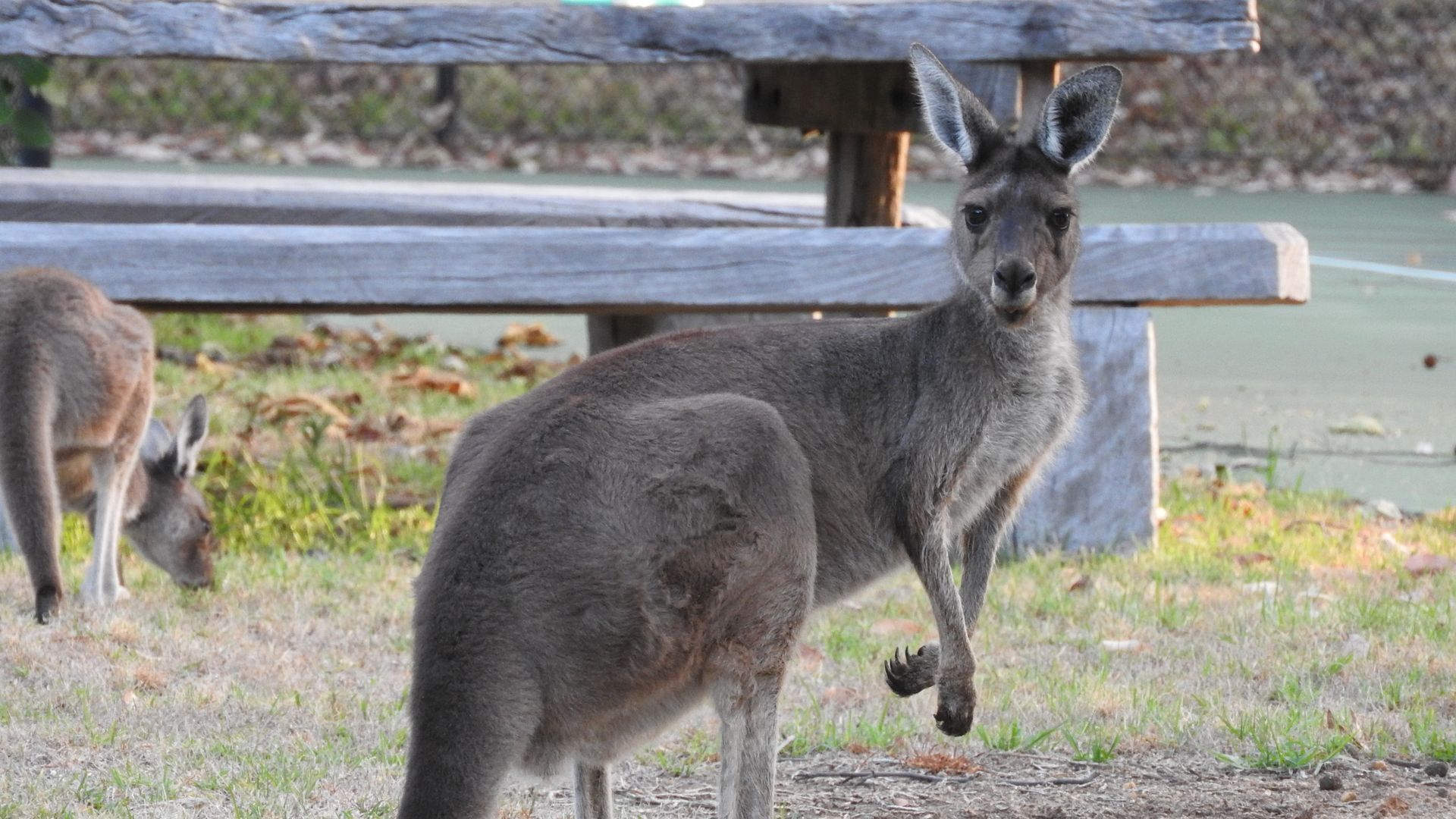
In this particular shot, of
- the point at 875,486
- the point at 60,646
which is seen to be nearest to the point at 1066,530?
the point at 875,486

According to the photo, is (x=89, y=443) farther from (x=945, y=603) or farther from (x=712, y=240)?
(x=945, y=603)

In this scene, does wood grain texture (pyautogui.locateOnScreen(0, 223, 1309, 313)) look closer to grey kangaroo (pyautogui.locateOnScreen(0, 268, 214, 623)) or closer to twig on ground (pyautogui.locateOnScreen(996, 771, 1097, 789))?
grey kangaroo (pyautogui.locateOnScreen(0, 268, 214, 623))

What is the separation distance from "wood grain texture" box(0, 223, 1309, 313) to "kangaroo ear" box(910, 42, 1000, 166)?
1666 millimetres

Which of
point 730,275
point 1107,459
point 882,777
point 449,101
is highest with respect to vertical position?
point 449,101

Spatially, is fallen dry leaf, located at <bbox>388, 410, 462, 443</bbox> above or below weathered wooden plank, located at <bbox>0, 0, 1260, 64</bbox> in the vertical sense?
below

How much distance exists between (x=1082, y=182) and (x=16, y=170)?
28.8 ft

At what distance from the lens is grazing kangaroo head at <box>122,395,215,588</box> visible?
4676mm

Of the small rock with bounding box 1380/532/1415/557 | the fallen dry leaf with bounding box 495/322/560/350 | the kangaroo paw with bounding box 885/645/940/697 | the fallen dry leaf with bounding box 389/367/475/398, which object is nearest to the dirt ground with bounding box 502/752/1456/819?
the kangaroo paw with bounding box 885/645/940/697

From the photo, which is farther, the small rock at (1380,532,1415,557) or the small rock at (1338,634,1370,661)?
the small rock at (1380,532,1415,557)

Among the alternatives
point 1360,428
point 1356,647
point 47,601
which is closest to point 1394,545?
point 1356,647

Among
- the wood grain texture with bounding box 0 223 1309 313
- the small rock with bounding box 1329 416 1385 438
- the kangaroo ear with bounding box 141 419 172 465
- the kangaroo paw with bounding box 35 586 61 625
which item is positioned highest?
the wood grain texture with bounding box 0 223 1309 313

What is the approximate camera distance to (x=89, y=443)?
436 cm

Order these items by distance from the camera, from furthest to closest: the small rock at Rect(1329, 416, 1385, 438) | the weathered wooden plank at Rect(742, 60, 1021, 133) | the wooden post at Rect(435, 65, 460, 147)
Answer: the wooden post at Rect(435, 65, 460, 147) < the small rock at Rect(1329, 416, 1385, 438) < the weathered wooden plank at Rect(742, 60, 1021, 133)

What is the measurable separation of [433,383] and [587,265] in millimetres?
2187
